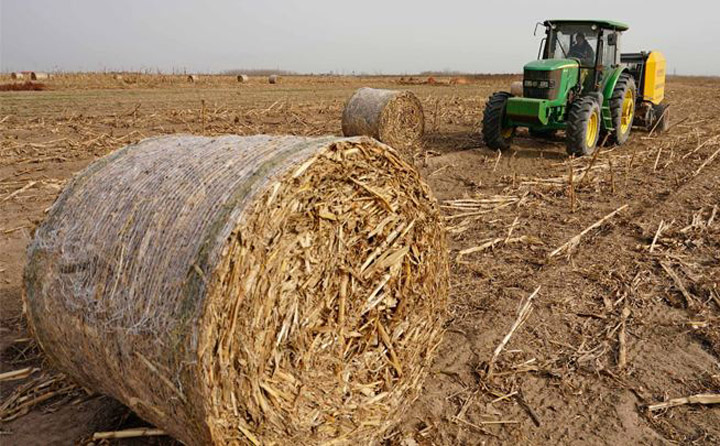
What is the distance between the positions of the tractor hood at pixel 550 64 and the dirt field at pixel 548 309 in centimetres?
173

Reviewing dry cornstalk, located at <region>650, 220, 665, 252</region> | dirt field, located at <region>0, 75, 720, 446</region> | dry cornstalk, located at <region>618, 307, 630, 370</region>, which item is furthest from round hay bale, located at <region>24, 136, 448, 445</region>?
dry cornstalk, located at <region>650, 220, 665, 252</region>

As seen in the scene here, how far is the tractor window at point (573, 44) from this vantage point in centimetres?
1071

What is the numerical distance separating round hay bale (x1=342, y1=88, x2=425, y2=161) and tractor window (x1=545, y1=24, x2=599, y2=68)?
296cm

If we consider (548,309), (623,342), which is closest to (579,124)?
(548,309)

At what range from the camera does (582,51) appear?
10.8 metres

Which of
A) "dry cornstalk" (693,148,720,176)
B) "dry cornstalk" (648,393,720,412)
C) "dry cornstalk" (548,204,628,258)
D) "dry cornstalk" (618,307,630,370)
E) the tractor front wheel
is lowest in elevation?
"dry cornstalk" (648,393,720,412)

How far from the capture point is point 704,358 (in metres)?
3.72

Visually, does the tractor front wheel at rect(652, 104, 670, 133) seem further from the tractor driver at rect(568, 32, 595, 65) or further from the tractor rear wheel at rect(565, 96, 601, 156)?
the tractor rear wheel at rect(565, 96, 601, 156)

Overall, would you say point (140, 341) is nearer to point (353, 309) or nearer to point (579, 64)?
point (353, 309)

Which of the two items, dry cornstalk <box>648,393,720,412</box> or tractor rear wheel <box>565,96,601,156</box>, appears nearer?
dry cornstalk <box>648,393,720,412</box>

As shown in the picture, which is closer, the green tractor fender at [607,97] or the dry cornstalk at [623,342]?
the dry cornstalk at [623,342]

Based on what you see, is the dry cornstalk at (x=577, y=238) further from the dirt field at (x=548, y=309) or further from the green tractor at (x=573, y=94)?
the green tractor at (x=573, y=94)

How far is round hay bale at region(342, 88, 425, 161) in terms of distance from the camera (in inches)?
412

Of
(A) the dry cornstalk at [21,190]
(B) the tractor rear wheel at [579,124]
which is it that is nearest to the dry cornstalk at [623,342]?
(B) the tractor rear wheel at [579,124]
